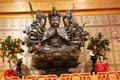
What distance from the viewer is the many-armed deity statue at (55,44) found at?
194 inches

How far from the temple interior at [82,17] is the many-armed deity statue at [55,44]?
2.81ft

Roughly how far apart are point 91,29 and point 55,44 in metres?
1.57

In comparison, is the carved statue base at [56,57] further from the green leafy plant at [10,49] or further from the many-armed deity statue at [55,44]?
the green leafy plant at [10,49]

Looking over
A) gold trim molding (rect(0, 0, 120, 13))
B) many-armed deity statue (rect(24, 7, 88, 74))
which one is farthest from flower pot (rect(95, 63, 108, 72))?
gold trim molding (rect(0, 0, 120, 13))

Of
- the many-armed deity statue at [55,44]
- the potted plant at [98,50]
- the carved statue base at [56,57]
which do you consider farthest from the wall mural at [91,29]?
the carved statue base at [56,57]

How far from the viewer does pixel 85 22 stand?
6383mm

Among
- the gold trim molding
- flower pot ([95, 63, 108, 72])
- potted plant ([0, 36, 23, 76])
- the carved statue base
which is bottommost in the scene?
flower pot ([95, 63, 108, 72])

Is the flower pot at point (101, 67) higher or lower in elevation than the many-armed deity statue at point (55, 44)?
lower

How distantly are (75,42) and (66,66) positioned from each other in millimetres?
484

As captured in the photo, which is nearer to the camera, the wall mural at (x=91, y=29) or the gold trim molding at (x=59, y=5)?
the wall mural at (x=91, y=29)

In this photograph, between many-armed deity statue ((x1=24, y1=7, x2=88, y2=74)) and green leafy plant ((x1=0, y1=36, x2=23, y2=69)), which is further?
green leafy plant ((x1=0, y1=36, x2=23, y2=69))

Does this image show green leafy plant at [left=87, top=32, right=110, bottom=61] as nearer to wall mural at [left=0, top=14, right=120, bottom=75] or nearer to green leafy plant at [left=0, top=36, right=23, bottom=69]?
wall mural at [left=0, top=14, right=120, bottom=75]

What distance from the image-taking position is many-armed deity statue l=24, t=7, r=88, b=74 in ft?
16.2

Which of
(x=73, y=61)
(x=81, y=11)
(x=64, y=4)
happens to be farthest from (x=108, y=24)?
(x=73, y=61)
